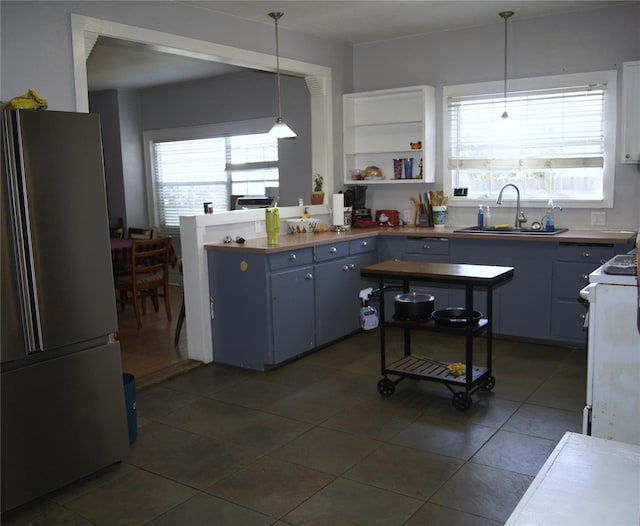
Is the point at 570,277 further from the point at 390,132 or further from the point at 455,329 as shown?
the point at 390,132

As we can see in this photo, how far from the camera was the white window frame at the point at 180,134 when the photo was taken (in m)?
6.98

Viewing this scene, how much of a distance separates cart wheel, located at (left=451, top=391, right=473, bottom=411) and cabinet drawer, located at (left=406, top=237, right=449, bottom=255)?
180 cm

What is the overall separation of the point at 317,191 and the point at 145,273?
182 cm

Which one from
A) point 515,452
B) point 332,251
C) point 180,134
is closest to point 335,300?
point 332,251

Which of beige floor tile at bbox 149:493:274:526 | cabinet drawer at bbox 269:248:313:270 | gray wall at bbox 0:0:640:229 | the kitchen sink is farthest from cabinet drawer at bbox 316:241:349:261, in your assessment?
beige floor tile at bbox 149:493:274:526

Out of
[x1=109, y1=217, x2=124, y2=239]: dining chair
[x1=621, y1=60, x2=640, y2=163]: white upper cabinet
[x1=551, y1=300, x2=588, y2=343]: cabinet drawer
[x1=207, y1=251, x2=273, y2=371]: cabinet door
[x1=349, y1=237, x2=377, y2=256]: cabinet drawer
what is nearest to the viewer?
[x1=207, y1=251, x2=273, y2=371]: cabinet door

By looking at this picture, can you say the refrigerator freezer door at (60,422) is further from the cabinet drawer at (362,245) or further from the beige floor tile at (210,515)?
the cabinet drawer at (362,245)

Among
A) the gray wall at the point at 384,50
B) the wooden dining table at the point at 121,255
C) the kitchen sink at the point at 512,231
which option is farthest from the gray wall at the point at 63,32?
the wooden dining table at the point at 121,255

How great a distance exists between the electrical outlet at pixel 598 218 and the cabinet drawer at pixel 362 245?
5.91ft

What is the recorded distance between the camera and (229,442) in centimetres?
322

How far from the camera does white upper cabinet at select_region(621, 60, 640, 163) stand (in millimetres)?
4465

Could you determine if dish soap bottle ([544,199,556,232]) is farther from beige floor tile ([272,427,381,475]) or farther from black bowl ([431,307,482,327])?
beige floor tile ([272,427,381,475])

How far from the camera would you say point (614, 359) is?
2.47 metres

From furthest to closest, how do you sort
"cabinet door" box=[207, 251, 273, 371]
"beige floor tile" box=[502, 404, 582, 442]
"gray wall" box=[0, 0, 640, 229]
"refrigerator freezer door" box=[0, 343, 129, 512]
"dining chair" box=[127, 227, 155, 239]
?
"dining chair" box=[127, 227, 155, 239] → "cabinet door" box=[207, 251, 273, 371] → "gray wall" box=[0, 0, 640, 229] → "beige floor tile" box=[502, 404, 582, 442] → "refrigerator freezer door" box=[0, 343, 129, 512]
